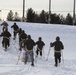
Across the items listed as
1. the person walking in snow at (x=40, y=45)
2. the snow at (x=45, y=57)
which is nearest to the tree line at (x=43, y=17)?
the snow at (x=45, y=57)

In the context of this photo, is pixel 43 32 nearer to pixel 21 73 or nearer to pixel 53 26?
pixel 53 26

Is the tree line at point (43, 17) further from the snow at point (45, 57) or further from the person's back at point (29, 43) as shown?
the person's back at point (29, 43)

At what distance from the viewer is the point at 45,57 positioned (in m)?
26.6

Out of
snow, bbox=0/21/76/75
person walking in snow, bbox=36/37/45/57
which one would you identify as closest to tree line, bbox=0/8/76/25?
snow, bbox=0/21/76/75

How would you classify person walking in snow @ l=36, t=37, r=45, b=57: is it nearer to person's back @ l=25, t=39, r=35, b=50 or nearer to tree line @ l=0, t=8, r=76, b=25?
person's back @ l=25, t=39, r=35, b=50

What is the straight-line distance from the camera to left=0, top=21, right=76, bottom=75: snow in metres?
18.5

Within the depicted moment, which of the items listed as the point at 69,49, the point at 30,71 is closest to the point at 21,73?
the point at 30,71

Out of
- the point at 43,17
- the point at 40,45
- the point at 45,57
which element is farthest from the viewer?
the point at 43,17

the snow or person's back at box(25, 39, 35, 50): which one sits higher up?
person's back at box(25, 39, 35, 50)

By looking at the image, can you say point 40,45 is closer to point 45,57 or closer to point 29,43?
point 45,57

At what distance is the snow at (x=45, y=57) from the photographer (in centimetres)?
1851

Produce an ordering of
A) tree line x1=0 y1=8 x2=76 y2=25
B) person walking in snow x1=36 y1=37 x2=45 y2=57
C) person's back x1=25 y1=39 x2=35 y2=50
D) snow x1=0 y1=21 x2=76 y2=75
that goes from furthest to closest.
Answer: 1. tree line x1=0 y1=8 x2=76 y2=25
2. person walking in snow x1=36 y1=37 x2=45 y2=57
3. person's back x1=25 y1=39 x2=35 y2=50
4. snow x1=0 y1=21 x2=76 y2=75

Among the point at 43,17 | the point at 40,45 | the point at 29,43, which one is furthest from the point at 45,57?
the point at 43,17

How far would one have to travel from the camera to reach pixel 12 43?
2947 cm
